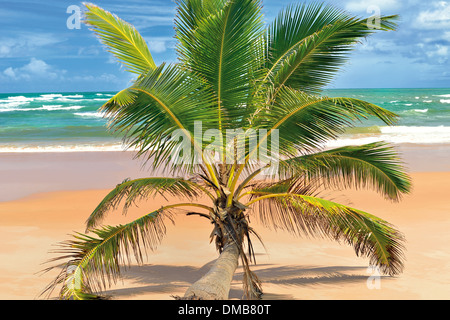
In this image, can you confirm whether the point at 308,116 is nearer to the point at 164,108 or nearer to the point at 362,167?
the point at 362,167

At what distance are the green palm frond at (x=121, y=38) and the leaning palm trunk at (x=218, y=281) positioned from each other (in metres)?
2.42

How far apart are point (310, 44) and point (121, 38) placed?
2203 mm

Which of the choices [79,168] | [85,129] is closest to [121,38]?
[79,168]

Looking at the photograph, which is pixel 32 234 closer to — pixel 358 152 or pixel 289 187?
pixel 289 187

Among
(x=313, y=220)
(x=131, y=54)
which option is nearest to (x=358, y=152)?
(x=313, y=220)

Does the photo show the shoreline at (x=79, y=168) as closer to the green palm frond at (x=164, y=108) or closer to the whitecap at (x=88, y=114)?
the green palm frond at (x=164, y=108)

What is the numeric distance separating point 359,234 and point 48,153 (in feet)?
55.5

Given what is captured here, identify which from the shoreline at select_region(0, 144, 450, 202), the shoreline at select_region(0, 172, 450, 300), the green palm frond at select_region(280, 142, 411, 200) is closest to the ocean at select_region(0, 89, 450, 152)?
the shoreline at select_region(0, 144, 450, 202)

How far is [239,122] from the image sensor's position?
18.5ft

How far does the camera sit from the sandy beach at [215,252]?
613cm

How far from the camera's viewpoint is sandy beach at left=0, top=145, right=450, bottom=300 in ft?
20.1

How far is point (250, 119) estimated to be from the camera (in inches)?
220

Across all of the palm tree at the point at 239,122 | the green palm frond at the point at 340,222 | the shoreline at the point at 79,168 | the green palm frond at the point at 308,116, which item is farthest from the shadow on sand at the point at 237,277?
the shoreline at the point at 79,168

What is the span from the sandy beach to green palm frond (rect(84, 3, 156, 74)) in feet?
9.14
